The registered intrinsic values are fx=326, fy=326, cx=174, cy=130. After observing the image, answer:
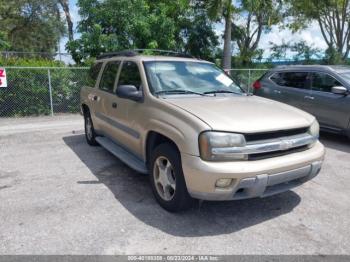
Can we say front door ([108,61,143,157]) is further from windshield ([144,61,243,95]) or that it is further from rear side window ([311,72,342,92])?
rear side window ([311,72,342,92])

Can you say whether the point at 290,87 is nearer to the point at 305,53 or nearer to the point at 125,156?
the point at 125,156

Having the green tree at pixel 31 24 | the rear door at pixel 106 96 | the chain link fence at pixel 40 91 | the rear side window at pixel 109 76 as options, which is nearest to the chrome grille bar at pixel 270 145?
the rear door at pixel 106 96

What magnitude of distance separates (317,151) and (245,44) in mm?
22794

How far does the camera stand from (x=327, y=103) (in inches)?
281

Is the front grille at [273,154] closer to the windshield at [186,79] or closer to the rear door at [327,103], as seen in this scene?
the windshield at [186,79]

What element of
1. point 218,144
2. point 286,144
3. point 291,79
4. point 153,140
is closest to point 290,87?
point 291,79

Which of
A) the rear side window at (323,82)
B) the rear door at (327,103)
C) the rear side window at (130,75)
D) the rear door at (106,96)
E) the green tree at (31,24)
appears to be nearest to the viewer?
the rear side window at (130,75)

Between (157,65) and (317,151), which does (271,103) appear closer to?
(317,151)

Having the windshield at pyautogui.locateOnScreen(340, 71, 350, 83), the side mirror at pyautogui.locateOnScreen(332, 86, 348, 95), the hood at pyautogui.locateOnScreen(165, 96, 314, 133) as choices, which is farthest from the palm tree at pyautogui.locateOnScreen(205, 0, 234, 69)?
the hood at pyautogui.locateOnScreen(165, 96, 314, 133)

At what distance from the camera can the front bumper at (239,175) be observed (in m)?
3.14

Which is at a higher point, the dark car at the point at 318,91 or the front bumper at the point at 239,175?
the dark car at the point at 318,91

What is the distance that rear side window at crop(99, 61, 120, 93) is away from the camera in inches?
210

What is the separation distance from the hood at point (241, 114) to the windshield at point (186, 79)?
26cm

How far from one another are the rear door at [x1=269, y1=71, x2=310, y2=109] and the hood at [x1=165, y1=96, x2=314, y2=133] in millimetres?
3833
